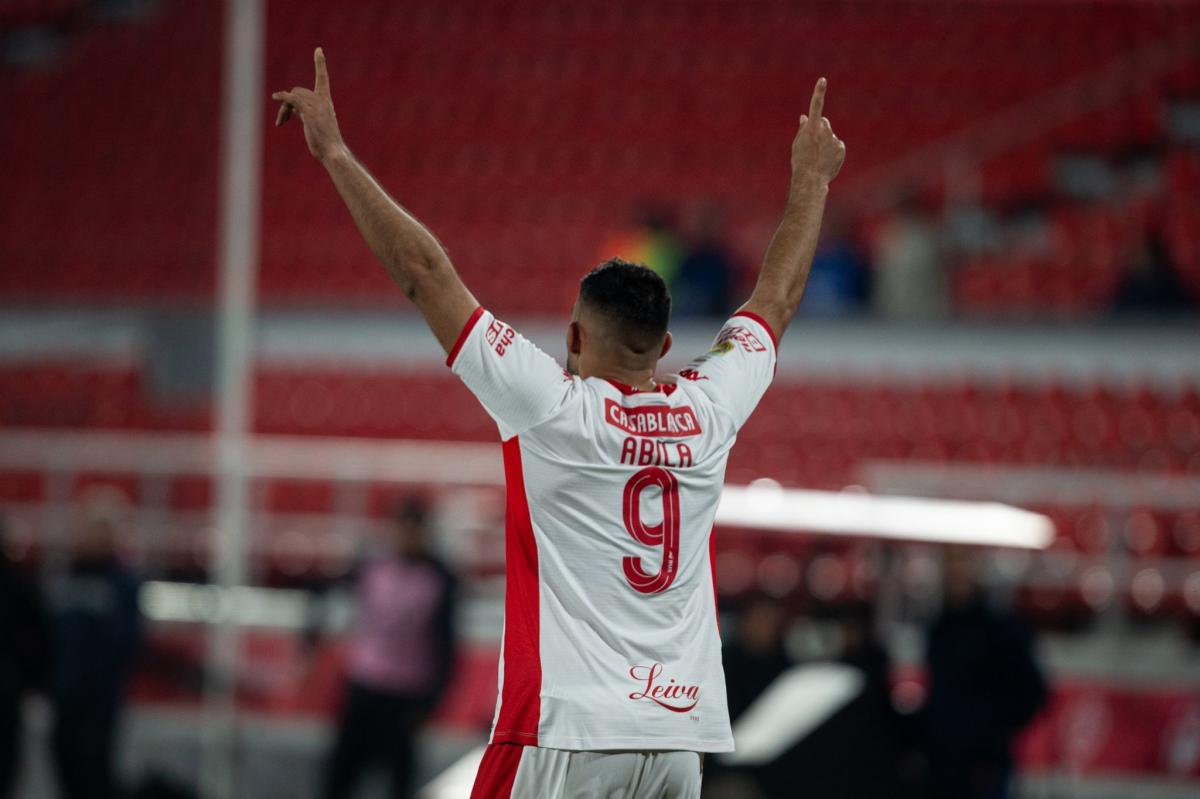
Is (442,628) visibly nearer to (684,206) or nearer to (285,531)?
(285,531)

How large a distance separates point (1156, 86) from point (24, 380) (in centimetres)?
1314

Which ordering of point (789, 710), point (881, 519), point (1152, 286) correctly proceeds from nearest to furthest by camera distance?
point (881, 519), point (789, 710), point (1152, 286)

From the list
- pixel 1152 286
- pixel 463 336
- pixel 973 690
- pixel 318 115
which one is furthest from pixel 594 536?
pixel 1152 286

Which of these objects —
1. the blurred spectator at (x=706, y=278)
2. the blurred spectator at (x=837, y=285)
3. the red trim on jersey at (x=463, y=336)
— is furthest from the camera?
the blurred spectator at (x=837, y=285)

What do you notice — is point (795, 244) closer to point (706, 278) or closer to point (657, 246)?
point (706, 278)

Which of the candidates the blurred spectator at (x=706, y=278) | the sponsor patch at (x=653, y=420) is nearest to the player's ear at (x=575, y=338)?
the sponsor patch at (x=653, y=420)

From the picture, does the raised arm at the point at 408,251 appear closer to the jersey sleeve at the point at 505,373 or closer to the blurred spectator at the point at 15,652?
the jersey sleeve at the point at 505,373

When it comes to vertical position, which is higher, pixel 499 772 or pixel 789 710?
pixel 499 772

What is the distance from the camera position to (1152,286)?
1244 centimetres

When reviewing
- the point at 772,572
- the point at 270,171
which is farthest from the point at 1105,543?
the point at 270,171

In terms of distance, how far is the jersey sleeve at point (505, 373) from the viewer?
2824 mm

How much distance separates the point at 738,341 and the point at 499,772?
0.98 meters

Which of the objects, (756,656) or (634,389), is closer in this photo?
(634,389)

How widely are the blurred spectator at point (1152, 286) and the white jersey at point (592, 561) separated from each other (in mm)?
10349
